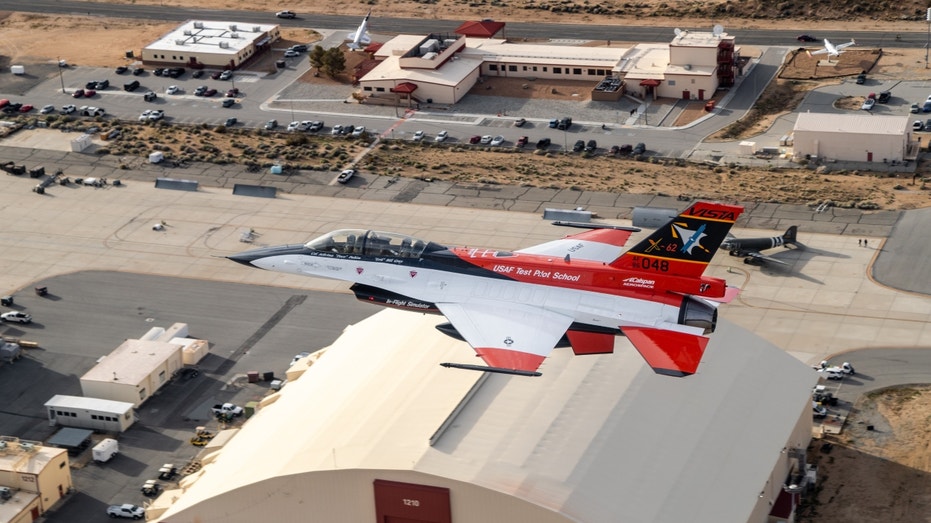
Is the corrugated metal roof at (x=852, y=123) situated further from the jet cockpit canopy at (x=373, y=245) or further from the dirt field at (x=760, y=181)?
the jet cockpit canopy at (x=373, y=245)

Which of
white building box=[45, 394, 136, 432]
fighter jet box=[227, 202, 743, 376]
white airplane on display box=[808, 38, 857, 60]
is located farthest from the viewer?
white airplane on display box=[808, 38, 857, 60]

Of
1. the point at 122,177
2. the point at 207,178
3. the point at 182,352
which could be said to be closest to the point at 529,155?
the point at 207,178

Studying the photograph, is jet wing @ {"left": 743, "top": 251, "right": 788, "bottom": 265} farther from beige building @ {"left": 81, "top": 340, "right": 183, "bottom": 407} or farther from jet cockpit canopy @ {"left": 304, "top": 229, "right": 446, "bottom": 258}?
beige building @ {"left": 81, "top": 340, "right": 183, "bottom": 407}

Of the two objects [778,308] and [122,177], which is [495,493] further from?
[122,177]

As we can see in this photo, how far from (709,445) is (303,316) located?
51569mm

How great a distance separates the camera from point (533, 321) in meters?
93.6

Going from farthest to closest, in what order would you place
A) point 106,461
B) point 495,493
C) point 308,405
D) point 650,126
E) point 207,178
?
point 650,126, point 207,178, point 106,461, point 308,405, point 495,493

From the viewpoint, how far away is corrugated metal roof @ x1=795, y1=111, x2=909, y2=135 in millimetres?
166625

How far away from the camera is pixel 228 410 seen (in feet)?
393

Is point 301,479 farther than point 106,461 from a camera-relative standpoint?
No

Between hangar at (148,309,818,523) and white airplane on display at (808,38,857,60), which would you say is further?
white airplane on display at (808,38,857,60)

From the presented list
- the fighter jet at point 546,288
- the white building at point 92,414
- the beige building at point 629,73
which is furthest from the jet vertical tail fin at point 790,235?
the white building at point 92,414

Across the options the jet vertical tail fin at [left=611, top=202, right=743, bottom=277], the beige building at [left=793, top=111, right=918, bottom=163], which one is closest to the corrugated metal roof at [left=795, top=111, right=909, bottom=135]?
the beige building at [left=793, top=111, right=918, bottom=163]

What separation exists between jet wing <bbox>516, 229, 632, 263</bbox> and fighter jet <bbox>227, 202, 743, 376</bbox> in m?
0.51
